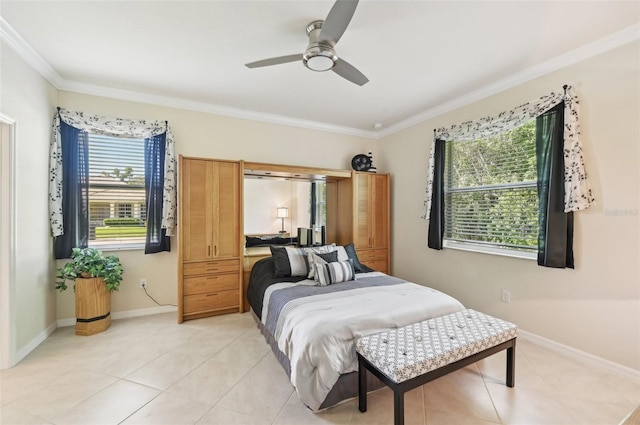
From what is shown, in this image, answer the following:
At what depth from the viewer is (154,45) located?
236 cm

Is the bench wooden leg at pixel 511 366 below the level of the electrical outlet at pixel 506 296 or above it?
below

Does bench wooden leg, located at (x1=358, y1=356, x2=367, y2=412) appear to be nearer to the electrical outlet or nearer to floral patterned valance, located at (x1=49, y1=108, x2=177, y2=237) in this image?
the electrical outlet

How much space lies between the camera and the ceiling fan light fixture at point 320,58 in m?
2.01

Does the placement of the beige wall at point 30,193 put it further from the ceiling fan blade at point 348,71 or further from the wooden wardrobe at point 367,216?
the wooden wardrobe at point 367,216

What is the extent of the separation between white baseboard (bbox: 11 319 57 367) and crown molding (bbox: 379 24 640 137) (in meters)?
5.01

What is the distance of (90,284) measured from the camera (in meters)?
2.91

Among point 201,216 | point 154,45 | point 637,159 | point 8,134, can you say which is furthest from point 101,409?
point 637,159

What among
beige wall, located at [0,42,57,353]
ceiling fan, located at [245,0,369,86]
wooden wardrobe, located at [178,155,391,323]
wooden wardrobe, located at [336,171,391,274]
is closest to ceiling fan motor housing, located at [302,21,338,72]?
ceiling fan, located at [245,0,369,86]

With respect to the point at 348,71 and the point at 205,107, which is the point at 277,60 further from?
the point at 205,107

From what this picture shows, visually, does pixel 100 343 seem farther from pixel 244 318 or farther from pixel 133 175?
pixel 133 175

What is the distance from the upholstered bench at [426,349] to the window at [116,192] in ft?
10.3

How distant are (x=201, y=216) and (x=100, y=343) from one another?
1.56 metres

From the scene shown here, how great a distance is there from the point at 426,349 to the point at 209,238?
266 cm

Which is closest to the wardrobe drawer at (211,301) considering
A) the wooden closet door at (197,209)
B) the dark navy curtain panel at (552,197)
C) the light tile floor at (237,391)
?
the wooden closet door at (197,209)
